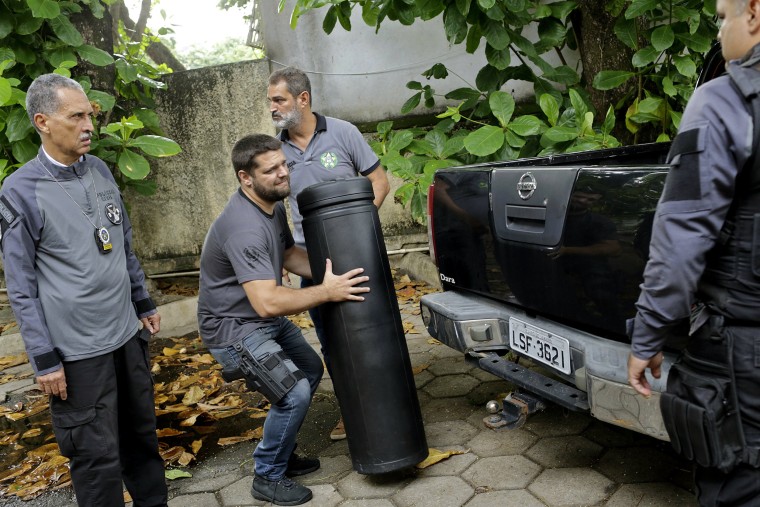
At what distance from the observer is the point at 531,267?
111 inches

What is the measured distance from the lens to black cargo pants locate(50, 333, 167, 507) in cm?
259

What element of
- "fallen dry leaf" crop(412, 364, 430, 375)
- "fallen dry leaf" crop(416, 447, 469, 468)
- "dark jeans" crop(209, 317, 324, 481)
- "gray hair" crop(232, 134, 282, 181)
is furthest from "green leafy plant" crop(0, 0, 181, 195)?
"fallen dry leaf" crop(416, 447, 469, 468)

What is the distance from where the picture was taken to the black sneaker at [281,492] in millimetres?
3043

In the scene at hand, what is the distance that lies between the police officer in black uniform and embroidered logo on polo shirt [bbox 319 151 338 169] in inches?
86.4

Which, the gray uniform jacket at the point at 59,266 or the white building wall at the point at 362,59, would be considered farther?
the white building wall at the point at 362,59

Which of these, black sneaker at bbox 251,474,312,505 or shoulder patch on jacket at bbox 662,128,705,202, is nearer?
shoulder patch on jacket at bbox 662,128,705,202

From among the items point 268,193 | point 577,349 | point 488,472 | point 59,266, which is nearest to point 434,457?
point 488,472

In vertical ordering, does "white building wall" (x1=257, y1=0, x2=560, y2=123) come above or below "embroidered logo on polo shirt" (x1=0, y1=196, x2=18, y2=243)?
above

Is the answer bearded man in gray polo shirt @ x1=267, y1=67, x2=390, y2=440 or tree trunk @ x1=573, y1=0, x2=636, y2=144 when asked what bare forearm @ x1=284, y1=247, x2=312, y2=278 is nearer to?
bearded man in gray polo shirt @ x1=267, y1=67, x2=390, y2=440

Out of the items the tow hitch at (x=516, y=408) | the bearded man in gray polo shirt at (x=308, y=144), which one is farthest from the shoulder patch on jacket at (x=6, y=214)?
the tow hitch at (x=516, y=408)

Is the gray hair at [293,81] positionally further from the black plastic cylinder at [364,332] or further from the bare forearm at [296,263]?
the black plastic cylinder at [364,332]

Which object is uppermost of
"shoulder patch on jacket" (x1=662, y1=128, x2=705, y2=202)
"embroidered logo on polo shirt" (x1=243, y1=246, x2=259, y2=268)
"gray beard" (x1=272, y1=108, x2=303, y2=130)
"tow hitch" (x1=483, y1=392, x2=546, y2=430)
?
"gray beard" (x1=272, y1=108, x2=303, y2=130)

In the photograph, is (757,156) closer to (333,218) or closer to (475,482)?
(333,218)

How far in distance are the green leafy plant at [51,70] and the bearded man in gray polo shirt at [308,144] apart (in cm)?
163
